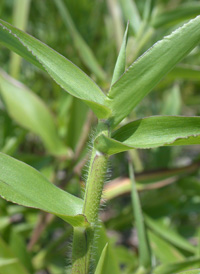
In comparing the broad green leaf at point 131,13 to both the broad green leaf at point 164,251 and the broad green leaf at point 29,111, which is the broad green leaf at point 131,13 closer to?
the broad green leaf at point 29,111

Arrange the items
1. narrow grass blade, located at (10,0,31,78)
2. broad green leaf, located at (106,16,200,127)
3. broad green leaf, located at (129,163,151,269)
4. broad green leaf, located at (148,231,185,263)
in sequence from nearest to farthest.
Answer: broad green leaf, located at (106,16,200,127), broad green leaf, located at (129,163,151,269), broad green leaf, located at (148,231,185,263), narrow grass blade, located at (10,0,31,78)

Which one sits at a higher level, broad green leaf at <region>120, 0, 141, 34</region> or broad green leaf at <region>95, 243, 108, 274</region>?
broad green leaf at <region>95, 243, 108, 274</region>

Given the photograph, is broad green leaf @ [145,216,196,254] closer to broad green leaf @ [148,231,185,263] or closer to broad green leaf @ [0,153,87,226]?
broad green leaf @ [148,231,185,263]

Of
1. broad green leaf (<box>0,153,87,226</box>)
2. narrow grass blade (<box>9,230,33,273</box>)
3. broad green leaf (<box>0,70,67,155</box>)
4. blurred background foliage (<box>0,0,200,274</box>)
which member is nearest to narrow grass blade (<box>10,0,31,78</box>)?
blurred background foliage (<box>0,0,200,274</box>)

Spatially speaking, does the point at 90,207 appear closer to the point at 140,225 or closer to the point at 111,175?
the point at 140,225

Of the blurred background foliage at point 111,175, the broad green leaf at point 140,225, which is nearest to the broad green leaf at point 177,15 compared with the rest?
the blurred background foliage at point 111,175

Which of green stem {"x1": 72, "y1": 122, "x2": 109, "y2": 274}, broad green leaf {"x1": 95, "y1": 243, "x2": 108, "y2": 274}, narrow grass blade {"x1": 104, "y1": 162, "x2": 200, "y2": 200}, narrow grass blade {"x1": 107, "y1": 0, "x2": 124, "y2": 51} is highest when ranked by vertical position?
green stem {"x1": 72, "y1": 122, "x2": 109, "y2": 274}

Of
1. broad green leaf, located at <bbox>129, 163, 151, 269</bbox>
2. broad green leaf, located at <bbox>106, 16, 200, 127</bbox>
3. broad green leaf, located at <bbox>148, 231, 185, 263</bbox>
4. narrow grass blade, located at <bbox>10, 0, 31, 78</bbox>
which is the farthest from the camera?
narrow grass blade, located at <bbox>10, 0, 31, 78</bbox>
